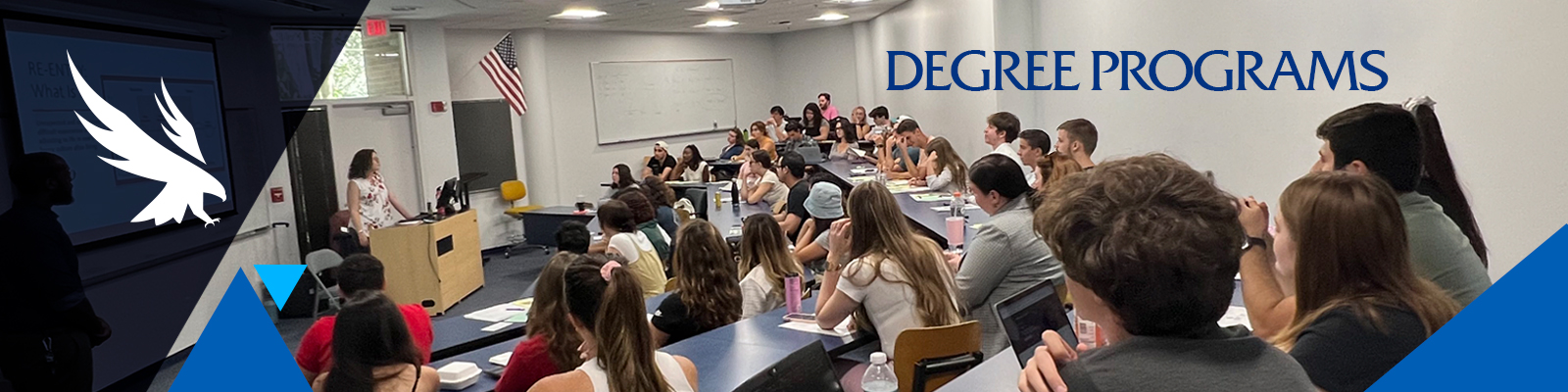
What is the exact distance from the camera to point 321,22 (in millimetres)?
9289

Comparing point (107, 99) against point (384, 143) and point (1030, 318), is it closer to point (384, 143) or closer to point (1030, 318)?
point (384, 143)

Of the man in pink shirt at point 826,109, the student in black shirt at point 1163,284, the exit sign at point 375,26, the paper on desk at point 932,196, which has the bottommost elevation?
the paper on desk at point 932,196

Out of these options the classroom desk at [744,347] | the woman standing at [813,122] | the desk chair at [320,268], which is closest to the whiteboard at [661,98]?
the woman standing at [813,122]

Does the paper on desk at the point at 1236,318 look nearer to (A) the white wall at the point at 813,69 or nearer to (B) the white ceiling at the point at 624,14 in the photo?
(B) the white ceiling at the point at 624,14

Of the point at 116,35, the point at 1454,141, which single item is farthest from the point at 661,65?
the point at 1454,141

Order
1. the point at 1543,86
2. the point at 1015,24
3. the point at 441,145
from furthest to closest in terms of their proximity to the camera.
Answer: the point at 441,145 < the point at 1015,24 < the point at 1543,86

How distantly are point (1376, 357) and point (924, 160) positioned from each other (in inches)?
254

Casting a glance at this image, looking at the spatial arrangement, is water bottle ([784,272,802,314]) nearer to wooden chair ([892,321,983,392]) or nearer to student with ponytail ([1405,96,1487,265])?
wooden chair ([892,321,983,392])

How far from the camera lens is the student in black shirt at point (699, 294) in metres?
3.73

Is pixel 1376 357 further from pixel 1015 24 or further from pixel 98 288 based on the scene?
pixel 98 288

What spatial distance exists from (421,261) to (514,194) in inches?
149

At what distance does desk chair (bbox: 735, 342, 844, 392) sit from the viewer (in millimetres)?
1769

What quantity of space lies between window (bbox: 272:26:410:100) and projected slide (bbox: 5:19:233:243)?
137 centimetres

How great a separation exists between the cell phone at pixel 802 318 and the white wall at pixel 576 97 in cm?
852
